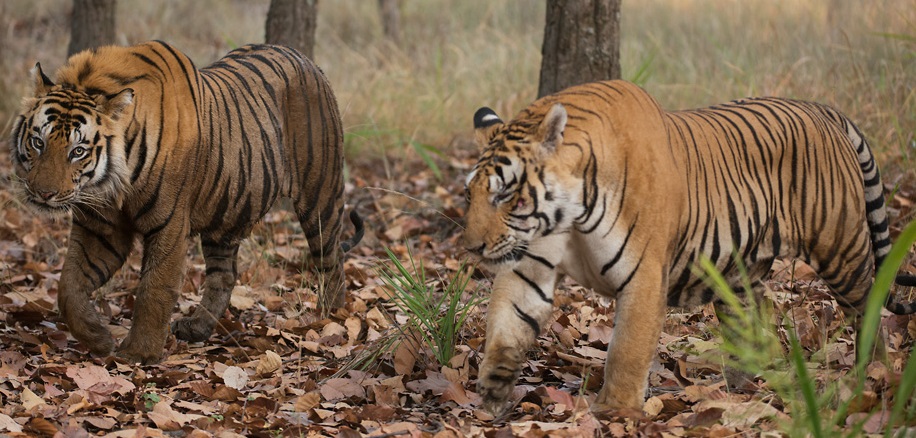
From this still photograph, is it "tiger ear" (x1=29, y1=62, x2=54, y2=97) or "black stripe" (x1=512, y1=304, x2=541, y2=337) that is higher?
"tiger ear" (x1=29, y1=62, x2=54, y2=97)

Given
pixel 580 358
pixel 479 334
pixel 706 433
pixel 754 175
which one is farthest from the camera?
pixel 479 334

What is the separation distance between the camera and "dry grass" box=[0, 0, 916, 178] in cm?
801

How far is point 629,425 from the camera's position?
3.45 m

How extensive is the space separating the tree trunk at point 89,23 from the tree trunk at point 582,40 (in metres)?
4.39

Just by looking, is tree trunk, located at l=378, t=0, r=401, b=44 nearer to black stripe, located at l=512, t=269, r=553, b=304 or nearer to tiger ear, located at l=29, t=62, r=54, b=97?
tiger ear, located at l=29, t=62, r=54, b=97

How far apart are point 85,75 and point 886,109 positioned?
5.66 meters

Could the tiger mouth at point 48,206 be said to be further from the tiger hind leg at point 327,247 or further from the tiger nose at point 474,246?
the tiger nose at point 474,246

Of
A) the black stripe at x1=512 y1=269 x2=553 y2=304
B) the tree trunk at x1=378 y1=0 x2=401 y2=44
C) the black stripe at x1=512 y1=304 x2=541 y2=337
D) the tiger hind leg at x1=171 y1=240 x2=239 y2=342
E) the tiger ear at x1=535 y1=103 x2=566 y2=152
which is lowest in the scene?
the tiger hind leg at x1=171 y1=240 x2=239 y2=342

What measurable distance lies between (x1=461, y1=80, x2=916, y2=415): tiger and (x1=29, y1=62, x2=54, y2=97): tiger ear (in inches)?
76.5

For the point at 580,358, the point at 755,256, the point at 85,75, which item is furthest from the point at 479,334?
the point at 85,75

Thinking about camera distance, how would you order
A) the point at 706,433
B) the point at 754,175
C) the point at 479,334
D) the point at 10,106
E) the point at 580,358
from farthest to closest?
the point at 10,106 < the point at 479,334 < the point at 580,358 < the point at 754,175 < the point at 706,433

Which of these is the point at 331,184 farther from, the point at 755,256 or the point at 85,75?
the point at 755,256

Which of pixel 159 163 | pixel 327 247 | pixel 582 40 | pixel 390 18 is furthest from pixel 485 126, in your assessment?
pixel 390 18

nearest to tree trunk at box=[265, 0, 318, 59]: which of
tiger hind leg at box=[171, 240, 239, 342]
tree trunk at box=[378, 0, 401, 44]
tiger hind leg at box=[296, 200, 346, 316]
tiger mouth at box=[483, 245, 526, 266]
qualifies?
tiger hind leg at box=[296, 200, 346, 316]
